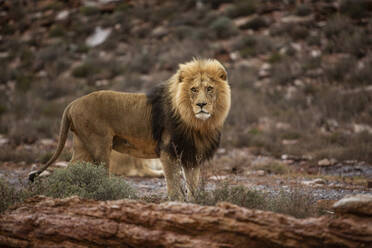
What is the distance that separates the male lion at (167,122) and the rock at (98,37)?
54.5ft

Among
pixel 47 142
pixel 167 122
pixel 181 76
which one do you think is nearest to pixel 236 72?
pixel 47 142

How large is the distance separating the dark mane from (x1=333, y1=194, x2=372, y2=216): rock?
186cm

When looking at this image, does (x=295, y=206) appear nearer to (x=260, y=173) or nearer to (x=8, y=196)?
(x=8, y=196)

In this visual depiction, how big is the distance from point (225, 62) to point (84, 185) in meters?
12.6

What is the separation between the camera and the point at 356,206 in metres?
2.62

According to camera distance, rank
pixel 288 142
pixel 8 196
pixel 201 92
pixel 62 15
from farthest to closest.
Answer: pixel 62 15 → pixel 288 142 → pixel 201 92 → pixel 8 196

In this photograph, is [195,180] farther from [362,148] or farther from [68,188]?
[362,148]

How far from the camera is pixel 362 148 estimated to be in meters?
7.51

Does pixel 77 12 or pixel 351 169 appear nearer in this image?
pixel 351 169

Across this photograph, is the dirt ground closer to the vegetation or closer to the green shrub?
the vegetation

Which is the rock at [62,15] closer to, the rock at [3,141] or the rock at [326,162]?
the rock at [3,141]

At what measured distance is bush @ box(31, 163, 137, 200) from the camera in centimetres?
384

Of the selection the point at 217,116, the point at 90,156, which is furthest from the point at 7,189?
the point at 217,116

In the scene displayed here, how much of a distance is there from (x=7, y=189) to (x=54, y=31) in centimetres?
1996
